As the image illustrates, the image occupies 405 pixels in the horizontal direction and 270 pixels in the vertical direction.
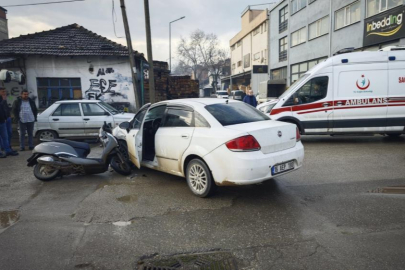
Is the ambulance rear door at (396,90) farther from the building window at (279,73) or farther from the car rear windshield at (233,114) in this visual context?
the building window at (279,73)

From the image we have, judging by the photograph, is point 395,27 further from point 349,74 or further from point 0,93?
point 0,93

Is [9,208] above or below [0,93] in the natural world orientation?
below

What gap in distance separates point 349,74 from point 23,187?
8.76m

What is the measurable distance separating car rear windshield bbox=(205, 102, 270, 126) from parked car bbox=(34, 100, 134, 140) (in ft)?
19.6

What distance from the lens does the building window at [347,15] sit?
19594mm

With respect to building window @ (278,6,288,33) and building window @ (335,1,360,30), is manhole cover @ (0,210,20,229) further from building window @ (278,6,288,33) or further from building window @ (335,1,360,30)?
building window @ (278,6,288,33)

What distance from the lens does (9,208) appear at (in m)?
4.64

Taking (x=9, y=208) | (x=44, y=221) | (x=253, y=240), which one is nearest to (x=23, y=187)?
(x=9, y=208)

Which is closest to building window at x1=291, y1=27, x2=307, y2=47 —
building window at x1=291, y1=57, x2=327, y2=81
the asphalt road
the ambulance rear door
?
building window at x1=291, y1=57, x2=327, y2=81

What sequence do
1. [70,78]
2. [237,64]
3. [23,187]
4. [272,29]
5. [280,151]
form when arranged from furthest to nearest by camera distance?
[237,64]
[272,29]
[70,78]
[23,187]
[280,151]

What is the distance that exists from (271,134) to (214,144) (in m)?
0.85

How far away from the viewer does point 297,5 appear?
2855 centimetres

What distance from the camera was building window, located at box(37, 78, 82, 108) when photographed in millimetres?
16547

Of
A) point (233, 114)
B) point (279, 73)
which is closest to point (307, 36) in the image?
point (279, 73)
